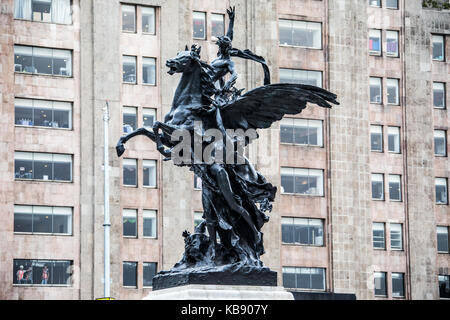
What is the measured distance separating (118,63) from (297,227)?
51.8 ft

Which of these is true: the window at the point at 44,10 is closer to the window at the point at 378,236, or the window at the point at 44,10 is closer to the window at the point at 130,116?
the window at the point at 130,116

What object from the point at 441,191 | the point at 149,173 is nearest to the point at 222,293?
the point at 149,173

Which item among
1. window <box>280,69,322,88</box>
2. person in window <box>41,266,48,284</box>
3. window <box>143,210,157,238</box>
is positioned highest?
window <box>280,69,322,88</box>

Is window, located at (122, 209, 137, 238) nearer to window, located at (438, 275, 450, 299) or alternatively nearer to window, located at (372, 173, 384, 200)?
window, located at (372, 173, 384, 200)

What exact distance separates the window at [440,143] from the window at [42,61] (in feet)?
87.4

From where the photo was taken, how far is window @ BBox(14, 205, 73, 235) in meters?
72.1

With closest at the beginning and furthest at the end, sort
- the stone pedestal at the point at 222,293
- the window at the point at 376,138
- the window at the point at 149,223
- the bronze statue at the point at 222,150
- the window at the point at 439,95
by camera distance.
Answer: the stone pedestal at the point at 222,293 → the bronze statue at the point at 222,150 → the window at the point at 149,223 → the window at the point at 376,138 → the window at the point at 439,95

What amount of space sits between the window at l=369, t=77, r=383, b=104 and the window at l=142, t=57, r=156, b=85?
15823 millimetres

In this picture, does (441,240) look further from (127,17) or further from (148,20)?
(127,17)

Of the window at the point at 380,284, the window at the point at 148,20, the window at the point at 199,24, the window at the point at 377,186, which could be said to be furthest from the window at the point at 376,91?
the window at the point at 148,20

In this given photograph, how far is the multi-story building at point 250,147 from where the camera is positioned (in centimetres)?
7275

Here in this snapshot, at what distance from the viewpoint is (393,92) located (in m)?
83.1

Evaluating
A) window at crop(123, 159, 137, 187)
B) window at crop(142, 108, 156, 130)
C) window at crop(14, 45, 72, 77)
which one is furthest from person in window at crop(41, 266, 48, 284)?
window at crop(14, 45, 72, 77)

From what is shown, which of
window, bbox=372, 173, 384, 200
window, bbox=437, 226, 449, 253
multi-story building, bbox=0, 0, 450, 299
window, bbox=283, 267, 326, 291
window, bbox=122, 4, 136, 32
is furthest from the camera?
window, bbox=437, 226, 449, 253
